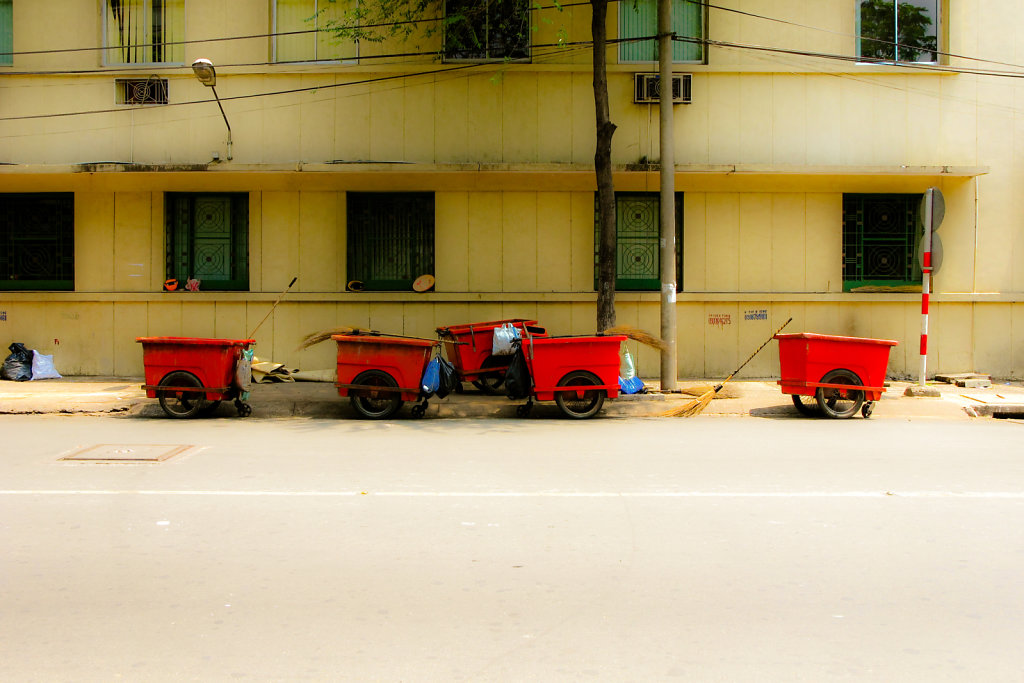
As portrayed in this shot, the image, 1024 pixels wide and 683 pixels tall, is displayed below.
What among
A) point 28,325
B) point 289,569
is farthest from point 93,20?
point 289,569

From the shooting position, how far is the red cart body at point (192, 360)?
1078 centimetres

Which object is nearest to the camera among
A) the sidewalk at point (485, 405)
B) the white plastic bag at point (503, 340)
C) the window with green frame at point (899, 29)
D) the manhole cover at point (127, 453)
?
the manhole cover at point (127, 453)

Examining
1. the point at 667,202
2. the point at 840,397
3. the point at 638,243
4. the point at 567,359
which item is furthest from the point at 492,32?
the point at 840,397

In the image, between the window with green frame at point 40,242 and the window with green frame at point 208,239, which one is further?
the window with green frame at point 40,242

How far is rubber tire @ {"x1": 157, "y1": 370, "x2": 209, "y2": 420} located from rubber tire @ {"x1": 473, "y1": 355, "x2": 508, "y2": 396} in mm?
3988

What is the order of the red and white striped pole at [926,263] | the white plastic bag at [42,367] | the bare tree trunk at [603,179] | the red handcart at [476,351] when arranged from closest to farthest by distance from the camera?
the red handcart at [476,351] → the red and white striped pole at [926,263] → the bare tree trunk at [603,179] → the white plastic bag at [42,367]

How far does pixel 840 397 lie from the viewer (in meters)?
11.4

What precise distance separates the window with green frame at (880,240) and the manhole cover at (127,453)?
458 inches

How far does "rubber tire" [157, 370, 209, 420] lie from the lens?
10.9 m

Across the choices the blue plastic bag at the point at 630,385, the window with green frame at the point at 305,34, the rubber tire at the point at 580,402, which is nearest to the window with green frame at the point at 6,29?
the window with green frame at the point at 305,34

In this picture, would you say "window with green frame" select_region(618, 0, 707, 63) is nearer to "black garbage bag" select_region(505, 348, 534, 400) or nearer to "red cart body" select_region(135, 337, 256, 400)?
"black garbage bag" select_region(505, 348, 534, 400)

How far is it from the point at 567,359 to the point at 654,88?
608cm

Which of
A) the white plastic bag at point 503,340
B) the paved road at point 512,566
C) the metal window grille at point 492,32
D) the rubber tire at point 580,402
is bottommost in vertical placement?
the paved road at point 512,566

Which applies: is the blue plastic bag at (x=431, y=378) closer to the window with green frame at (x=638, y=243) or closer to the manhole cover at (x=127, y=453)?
the manhole cover at (x=127, y=453)
